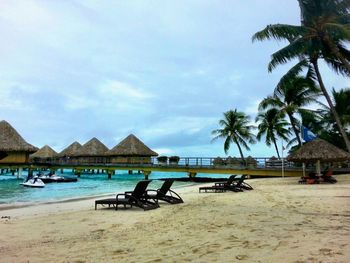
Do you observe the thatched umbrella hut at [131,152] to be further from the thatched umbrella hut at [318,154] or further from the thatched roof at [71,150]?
the thatched umbrella hut at [318,154]

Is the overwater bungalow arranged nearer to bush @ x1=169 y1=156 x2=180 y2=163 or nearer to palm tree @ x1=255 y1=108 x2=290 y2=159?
bush @ x1=169 y1=156 x2=180 y2=163

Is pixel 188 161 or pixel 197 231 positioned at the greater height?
pixel 188 161

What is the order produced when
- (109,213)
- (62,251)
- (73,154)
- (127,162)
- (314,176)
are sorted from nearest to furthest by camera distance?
(62,251)
(109,213)
(314,176)
(127,162)
(73,154)

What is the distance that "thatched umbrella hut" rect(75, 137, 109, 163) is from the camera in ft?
160

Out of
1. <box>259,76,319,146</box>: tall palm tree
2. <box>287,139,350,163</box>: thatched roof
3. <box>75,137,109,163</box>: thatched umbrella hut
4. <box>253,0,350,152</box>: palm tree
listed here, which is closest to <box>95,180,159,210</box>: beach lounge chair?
<box>253,0,350,152</box>: palm tree

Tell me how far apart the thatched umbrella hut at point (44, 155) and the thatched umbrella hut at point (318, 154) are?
39481 mm

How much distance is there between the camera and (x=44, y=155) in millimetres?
55000

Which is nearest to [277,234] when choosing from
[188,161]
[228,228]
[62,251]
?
[228,228]

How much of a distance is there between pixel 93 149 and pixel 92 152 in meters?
0.68

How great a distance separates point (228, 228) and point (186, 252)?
176 centimetres

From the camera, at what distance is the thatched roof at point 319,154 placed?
64.4 ft

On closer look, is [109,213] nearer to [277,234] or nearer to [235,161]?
[277,234]

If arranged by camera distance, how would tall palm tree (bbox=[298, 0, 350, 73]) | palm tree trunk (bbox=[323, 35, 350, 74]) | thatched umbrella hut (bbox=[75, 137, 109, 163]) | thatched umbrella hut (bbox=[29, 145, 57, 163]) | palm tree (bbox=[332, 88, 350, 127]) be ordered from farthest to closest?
thatched umbrella hut (bbox=[29, 145, 57, 163]), thatched umbrella hut (bbox=[75, 137, 109, 163]), palm tree (bbox=[332, 88, 350, 127]), tall palm tree (bbox=[298, 0, 350, 73]), palm tree trunk (bbox=[323, 35, 350, 74])

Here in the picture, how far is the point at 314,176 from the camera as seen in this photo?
19578 mm
